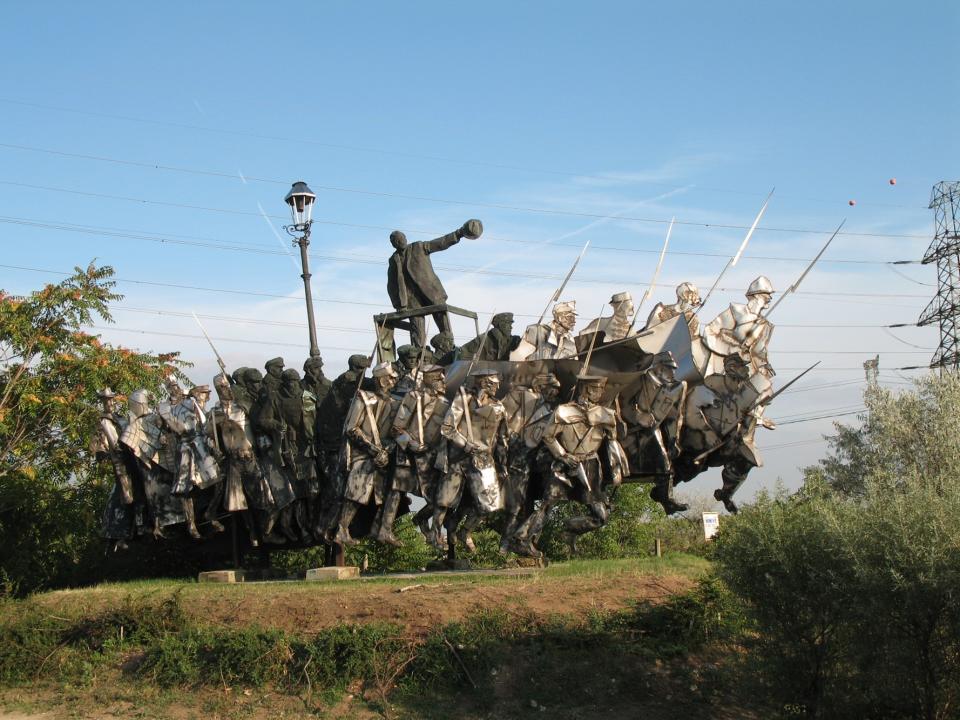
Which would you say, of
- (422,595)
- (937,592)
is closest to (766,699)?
(937,592)

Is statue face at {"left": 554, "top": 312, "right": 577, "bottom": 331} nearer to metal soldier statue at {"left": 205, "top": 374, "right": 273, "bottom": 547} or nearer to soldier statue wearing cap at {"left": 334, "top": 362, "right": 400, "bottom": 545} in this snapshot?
soldier statue wearing cap at {"left": 334, "top": 362, "right": 400, "bottom": 545}

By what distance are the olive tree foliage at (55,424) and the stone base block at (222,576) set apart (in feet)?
14.1

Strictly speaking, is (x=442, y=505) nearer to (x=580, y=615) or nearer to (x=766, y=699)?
(x=580, y=615)

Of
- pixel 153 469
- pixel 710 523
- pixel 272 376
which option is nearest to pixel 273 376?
pixel 272 376

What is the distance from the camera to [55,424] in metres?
24.0

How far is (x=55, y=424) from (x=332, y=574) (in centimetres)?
897

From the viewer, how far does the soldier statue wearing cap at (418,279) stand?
67.1ft

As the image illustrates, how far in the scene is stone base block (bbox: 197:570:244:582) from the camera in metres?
18.6

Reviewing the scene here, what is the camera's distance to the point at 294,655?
1427 centimetres

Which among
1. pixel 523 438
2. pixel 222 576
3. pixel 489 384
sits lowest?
pixel 222 576

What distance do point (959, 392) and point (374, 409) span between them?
16.7m

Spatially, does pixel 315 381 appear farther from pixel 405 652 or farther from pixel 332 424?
pixel 405 652

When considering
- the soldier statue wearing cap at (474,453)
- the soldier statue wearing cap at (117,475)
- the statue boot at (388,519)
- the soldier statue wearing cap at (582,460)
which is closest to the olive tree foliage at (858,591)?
the soldier statue wearing cap at (582,460)

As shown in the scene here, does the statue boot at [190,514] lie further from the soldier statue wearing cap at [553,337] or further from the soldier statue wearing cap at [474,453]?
the soldier statue wearing cap at [553,337]
